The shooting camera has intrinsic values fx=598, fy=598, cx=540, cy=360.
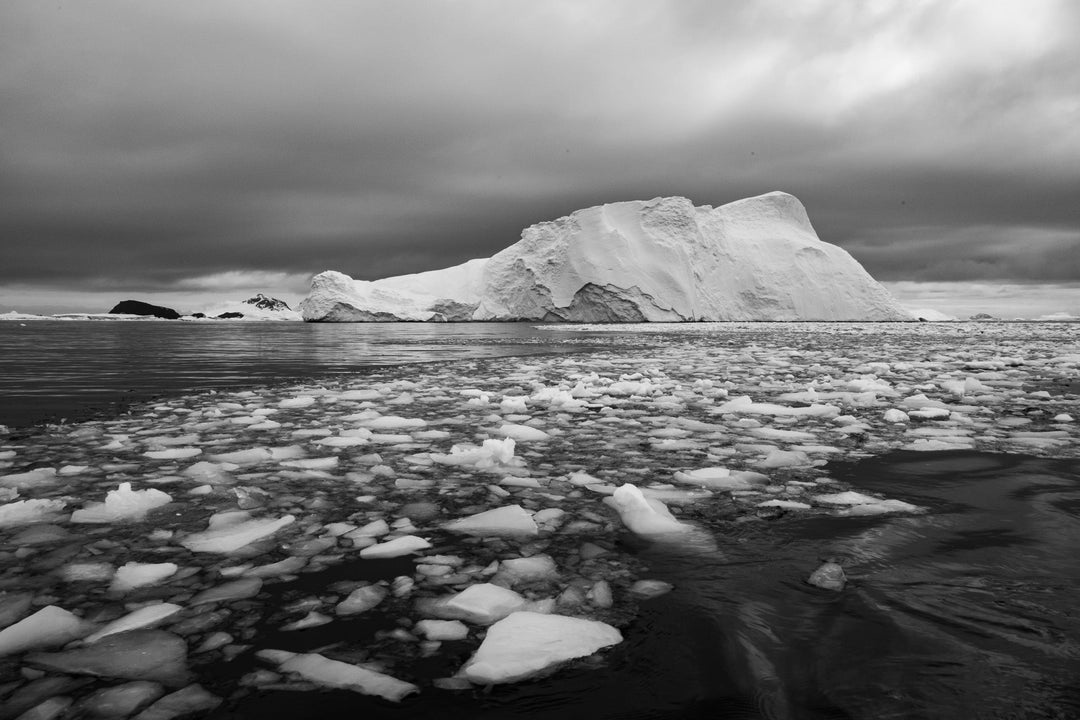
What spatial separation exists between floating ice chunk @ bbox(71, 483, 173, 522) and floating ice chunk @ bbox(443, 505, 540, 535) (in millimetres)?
1226

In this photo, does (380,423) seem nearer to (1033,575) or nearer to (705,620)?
(705,620)

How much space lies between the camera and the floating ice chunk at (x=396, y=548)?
1.97 meters

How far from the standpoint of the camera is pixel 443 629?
149 centimetres

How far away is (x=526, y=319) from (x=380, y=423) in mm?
55703

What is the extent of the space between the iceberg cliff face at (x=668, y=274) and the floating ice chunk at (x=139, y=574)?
49.8 metres

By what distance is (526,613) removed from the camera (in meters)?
1.49

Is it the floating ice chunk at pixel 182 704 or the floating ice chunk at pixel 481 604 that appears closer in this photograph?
the floating ice chunk at pixel 182 704

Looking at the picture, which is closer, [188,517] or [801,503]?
[188,517]

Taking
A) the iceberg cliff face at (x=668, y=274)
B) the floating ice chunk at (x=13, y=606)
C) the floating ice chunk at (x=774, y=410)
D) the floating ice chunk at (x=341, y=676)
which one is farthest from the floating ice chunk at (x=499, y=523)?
the iceberg cliff face at (x=668, y=274)

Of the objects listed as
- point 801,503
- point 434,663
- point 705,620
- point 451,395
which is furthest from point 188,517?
point 451,395

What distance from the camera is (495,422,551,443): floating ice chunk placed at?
3.95m

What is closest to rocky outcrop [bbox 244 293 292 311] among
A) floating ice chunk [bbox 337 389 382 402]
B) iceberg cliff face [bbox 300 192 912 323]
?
iceberg cliff face [bbox 300 192 912 323]

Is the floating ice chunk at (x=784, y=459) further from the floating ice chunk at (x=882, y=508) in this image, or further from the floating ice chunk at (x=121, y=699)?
the floating ice chunk at (x=121, y=699)

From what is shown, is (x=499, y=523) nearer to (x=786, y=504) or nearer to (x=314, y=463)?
(x=786, y=504)
